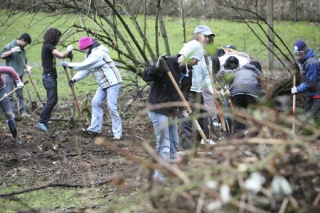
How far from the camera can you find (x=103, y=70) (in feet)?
34.4

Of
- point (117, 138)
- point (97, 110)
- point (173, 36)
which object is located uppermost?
point (97, 110)

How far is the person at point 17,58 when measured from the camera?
12.4 m

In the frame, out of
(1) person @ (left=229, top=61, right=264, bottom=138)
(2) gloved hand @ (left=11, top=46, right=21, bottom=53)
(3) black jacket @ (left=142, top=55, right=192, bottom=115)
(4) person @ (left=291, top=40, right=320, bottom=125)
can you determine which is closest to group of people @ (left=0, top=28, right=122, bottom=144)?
(2) gloved hand @ (left=11, top=46, right=21, bottom=53)

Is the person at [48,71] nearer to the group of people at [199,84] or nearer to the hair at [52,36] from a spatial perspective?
the hair at [52,36]

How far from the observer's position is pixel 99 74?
10.5 m

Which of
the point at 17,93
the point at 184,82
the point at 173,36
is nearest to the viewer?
the point at 184,82

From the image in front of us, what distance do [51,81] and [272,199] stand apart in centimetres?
907

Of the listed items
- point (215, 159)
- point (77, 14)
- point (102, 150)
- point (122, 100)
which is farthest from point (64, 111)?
point (215, 159)

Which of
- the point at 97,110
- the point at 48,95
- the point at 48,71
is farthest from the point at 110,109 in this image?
the point at 48,71

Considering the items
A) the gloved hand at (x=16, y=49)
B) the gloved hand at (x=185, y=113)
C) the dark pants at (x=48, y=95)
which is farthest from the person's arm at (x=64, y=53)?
the gloved hand at (x=185, y=113)

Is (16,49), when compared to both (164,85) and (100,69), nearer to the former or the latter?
(100,69)

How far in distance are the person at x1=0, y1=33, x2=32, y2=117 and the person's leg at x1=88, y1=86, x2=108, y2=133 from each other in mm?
2355

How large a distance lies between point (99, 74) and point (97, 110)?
0.64m

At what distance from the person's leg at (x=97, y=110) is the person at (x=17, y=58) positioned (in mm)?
2355
